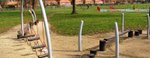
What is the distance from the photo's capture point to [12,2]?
355 feet

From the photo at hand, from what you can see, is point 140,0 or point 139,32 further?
point 140,0

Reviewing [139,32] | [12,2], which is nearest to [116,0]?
[12,2]

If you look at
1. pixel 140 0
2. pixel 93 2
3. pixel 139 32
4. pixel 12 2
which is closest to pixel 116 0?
pixel 93 2

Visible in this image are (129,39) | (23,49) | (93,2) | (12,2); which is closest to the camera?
(23,49)

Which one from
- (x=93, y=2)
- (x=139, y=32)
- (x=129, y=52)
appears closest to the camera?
(x=129, y=52)

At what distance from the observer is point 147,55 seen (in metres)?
12.4

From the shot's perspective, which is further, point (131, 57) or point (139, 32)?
point (139, 32)

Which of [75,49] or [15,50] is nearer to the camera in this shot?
[15,50]

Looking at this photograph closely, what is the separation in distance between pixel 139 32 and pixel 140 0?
4951 inches

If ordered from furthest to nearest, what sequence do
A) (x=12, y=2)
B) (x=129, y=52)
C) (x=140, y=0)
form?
(x=140, y=0)
(x=12, y=2)
(x=129, y=52)

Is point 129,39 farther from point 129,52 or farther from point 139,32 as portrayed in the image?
point 129,52

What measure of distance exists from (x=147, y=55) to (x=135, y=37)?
498 centimetres

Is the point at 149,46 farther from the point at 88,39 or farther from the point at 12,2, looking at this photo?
the point at 12,2

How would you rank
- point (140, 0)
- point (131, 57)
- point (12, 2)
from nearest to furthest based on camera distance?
point (131, 57)
point (12, 2)
point (140, 0)
